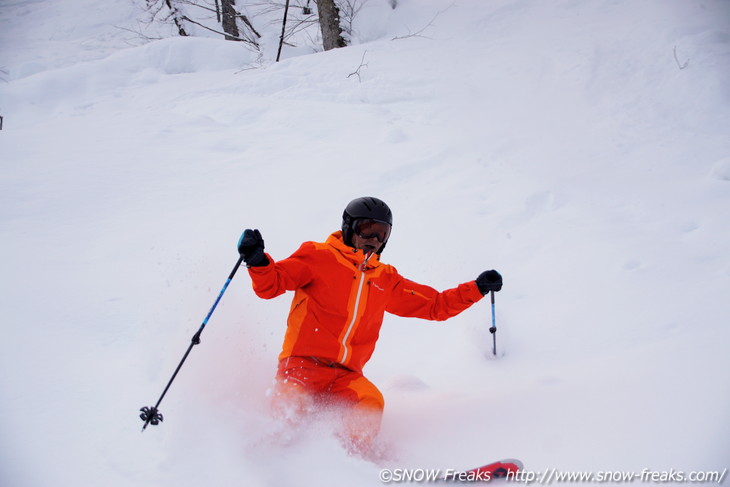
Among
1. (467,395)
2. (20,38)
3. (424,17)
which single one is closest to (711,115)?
(467,395)

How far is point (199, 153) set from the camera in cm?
704

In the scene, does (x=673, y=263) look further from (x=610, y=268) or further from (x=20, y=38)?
(x=20, y=38)

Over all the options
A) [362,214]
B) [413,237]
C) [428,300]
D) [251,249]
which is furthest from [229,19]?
[251,249]

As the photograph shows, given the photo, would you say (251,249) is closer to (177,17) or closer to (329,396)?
(329,396)

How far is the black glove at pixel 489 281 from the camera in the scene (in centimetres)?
369

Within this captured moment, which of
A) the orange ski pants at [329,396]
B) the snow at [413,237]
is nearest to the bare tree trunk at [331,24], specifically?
the snow at [413,237]

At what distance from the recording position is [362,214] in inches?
133

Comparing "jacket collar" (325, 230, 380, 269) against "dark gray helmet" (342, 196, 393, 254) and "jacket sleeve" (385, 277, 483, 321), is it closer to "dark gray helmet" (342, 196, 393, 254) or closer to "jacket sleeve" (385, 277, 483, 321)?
"dark gray helmet" (342, 196, 393, 254)

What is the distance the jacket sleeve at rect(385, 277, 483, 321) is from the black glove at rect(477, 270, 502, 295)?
43 millimetres

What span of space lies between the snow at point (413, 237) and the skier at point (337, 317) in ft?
1.00

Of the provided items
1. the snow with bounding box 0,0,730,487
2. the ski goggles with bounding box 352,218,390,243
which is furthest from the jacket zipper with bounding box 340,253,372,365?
the snow with bounding box 0,0,730,487

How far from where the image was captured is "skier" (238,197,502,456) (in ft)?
10.4

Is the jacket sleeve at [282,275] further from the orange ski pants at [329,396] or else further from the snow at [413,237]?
the snow at [413,237]

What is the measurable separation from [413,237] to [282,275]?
8.86ft
